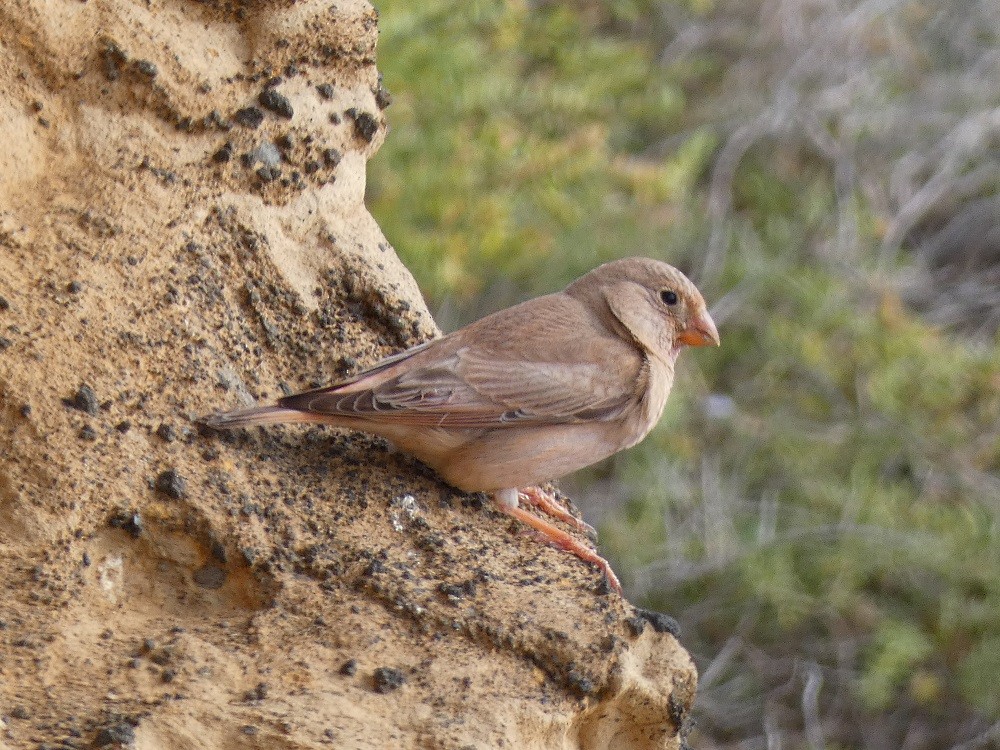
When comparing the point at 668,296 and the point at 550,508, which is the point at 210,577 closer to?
the point at 550,508

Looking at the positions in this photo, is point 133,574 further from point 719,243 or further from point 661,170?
point 719,243

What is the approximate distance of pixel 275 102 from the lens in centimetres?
373

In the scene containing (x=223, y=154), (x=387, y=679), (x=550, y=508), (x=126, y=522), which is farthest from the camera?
(x=550, y=508)

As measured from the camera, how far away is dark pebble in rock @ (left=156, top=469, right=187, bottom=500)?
3.14 metres

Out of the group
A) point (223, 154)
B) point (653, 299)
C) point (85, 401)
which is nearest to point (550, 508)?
point (653, 299)

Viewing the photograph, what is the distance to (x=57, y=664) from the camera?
274 centimetres

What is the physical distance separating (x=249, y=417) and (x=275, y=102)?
95 centimetres

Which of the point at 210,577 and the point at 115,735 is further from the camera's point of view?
the point at 210,577

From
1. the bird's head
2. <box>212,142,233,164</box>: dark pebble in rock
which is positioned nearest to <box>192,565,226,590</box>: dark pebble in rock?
<box>212,142,233,164</box>: dark pebble in rock

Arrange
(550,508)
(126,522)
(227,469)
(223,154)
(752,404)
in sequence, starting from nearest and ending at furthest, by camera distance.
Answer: (126,522), (227,469), (223,154), (550,508), (752,404)

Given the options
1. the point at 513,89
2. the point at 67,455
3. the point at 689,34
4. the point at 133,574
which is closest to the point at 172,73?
the point at 67,455

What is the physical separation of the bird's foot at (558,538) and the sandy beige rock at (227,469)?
0.06m

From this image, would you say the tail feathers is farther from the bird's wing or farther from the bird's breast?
the bird's breast

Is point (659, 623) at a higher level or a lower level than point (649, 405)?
lower
